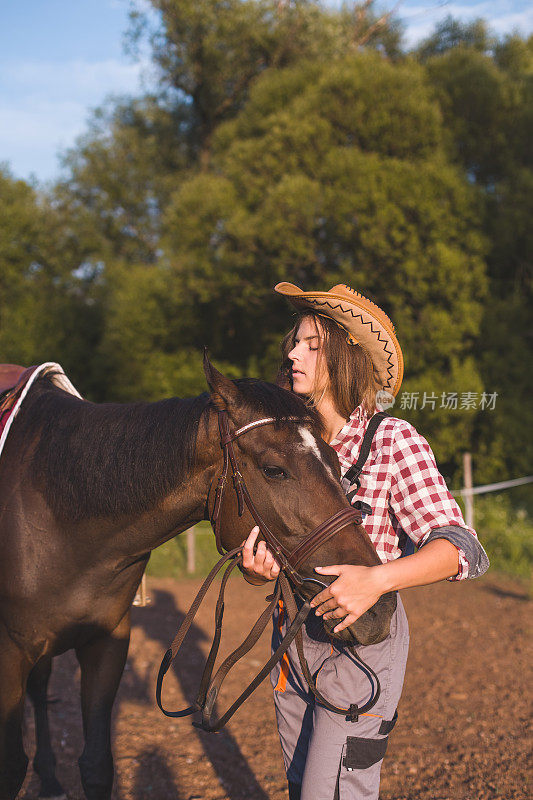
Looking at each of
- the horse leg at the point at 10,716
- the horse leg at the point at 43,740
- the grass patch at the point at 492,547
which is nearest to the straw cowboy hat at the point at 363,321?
A: the horse leg at the point at 10,716

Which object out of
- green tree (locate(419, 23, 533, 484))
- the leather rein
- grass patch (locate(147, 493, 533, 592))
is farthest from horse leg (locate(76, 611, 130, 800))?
green tree (locate(419, 23, 533, 484))

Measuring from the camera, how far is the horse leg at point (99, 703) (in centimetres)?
240

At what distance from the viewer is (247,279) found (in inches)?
405

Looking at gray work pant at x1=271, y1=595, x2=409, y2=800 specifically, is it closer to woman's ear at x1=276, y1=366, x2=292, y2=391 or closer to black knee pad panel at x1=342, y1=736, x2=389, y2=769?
black knee pad panel at x1=342, y1=736, x2=389, y2=769

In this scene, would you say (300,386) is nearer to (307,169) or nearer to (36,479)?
(36,479)

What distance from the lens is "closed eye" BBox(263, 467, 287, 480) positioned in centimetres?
179

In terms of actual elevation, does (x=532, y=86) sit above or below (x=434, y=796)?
above

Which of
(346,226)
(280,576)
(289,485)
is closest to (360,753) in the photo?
(280,576)

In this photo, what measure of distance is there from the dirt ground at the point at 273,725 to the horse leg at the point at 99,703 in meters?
→ 0.90

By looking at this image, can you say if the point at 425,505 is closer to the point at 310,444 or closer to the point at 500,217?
the point at 310,444

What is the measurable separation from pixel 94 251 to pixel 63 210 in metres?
1.45

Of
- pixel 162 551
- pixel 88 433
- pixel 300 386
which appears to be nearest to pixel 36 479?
pixel 88 433

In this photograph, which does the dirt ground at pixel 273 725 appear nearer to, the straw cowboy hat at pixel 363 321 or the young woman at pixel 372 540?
the young woman at pixel 372 540

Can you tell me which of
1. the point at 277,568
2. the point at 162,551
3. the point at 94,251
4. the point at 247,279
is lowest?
the point at 162,551
